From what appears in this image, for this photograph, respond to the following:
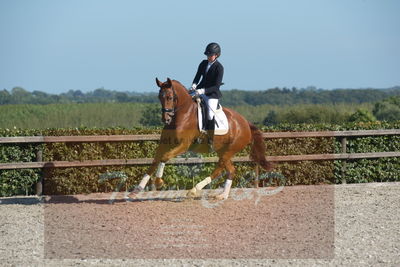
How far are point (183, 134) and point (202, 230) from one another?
2.18 metres

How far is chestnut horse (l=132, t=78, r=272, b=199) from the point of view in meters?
9.88

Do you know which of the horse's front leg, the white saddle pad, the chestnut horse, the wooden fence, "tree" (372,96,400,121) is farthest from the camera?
"tree" (372,96,400,121)

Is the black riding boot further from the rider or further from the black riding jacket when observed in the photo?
the black riding jacket

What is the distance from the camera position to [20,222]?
→ 9.16 metres

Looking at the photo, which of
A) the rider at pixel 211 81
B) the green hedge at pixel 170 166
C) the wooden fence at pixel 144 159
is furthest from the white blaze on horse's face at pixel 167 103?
the green hedge at pixel 170 166

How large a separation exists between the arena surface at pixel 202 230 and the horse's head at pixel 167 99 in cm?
154

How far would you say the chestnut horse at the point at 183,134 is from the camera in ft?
32.4

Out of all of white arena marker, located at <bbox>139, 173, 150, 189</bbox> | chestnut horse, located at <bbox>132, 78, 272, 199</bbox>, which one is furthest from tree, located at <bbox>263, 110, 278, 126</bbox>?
white arena marker, located at <bbox>139, 173, 150, 189</bbox>

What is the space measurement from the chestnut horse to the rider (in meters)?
0.25

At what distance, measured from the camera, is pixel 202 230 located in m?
8.44

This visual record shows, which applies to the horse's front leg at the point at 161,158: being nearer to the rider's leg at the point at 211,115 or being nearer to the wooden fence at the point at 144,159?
the rider's leg at the point at 211,115

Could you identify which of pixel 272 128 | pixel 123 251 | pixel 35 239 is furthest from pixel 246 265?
pixel 272 128

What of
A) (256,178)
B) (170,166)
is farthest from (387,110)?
(170,166)

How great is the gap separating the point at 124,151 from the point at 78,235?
422cm
